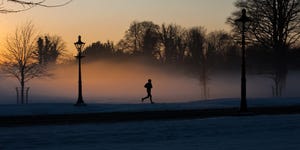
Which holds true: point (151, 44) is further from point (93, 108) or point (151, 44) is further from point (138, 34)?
point (93, 108)

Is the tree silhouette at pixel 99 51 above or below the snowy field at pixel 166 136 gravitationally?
above

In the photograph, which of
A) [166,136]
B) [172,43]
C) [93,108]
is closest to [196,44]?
[172,43]

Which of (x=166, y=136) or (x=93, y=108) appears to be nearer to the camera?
(x=166, y=136)

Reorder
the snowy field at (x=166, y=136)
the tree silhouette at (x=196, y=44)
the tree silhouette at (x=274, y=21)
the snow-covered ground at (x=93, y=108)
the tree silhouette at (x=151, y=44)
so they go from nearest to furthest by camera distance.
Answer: the snowy field at (x=166, y=136), the snow-covered ground at (x=93, y=108), the tree silhouette at (x=274, y=21), the tree silhouette at (x=196, y=44), the tree silhouette at (x=151, y=44)

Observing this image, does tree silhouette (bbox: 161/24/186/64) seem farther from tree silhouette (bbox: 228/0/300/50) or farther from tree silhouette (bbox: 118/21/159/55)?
tree silhouette (bbox: 228/0/300/50)

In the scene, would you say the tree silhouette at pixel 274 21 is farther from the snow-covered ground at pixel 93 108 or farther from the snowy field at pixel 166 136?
the snowy field at pixel 166 136

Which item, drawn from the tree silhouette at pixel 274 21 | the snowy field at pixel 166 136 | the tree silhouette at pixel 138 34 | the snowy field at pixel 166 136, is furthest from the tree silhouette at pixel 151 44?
Answer: the snowy field at pixel 166 136

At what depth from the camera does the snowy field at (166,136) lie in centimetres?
1520

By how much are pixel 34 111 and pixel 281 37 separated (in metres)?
29.1

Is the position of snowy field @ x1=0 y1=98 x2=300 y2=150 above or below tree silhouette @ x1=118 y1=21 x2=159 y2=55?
below

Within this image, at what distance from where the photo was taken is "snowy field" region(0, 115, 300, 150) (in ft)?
49.9

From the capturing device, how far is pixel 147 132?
732 inches

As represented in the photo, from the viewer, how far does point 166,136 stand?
1784cm

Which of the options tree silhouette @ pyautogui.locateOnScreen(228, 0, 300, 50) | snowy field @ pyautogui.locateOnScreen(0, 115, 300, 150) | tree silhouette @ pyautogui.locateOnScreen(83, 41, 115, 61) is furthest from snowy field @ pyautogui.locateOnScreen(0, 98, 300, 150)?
tree silhouette @ pyautogui.locateOnScreen(83, 41, 115, 61)
